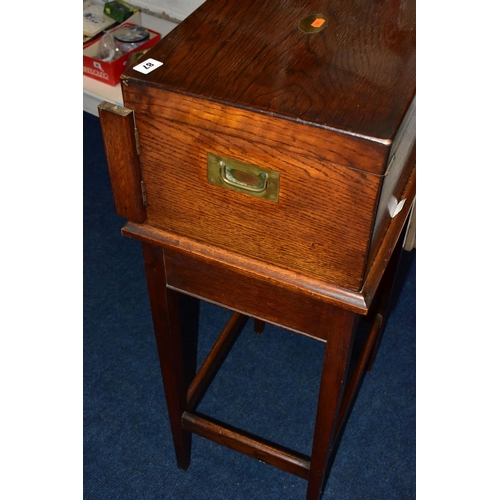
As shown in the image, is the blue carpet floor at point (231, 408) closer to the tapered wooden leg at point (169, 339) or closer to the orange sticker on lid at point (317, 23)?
the tapered wooden leg at point (169, 339)

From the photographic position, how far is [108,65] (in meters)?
2.28

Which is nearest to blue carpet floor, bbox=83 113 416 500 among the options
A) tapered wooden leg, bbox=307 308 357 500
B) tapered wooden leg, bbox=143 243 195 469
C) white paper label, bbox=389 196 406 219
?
tapered wooden leg, bbox=143 243 195 469

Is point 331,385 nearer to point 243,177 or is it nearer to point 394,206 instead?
point 394,206

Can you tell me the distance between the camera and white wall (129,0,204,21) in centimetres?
236

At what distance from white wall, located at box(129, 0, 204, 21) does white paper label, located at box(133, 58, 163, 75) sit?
143 cm

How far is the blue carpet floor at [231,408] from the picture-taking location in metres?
1.76

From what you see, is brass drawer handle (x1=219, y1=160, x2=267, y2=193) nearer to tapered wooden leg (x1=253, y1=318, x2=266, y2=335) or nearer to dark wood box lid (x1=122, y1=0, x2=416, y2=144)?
dark wood box lid (x1=122, y1=0, x2=416, y2=144)

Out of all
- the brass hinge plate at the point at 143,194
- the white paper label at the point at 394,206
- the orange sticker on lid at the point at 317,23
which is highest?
the orange sticker on lid at the point at 317,23

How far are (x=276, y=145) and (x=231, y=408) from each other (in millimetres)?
1182

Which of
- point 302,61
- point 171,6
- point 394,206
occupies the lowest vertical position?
point 171,6

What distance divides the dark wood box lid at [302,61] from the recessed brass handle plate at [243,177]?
0.33 ft

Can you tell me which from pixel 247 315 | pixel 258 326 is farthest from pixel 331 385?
pixel 258 326

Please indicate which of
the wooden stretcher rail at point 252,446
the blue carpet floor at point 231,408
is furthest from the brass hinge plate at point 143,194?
the blue carpet floor at point 231,408

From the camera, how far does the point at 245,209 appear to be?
1.04 m
